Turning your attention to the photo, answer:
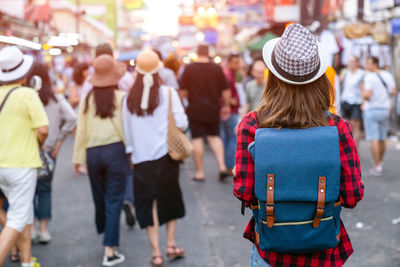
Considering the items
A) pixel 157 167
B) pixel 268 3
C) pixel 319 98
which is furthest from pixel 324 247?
pixel 268 3

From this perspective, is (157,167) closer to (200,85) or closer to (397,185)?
(200,85)

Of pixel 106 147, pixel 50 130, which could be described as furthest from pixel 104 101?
pixel 50 130

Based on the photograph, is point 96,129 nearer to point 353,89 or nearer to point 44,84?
point 44,84

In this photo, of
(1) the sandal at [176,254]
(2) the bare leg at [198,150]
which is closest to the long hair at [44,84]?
(1) the sandal at [176,254]

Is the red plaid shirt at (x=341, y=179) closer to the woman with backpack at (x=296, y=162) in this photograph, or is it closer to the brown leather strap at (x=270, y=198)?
the woman with backpack at (x=296, y=162)

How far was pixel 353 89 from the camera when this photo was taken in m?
10.2

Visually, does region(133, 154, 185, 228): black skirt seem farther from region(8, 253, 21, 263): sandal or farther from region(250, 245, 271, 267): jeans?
region(250, 245, 271, 267): jeans

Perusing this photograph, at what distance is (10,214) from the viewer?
4262 millimetres

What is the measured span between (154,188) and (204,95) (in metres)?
3.57

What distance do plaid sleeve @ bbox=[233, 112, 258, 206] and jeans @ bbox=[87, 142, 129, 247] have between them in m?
2.62

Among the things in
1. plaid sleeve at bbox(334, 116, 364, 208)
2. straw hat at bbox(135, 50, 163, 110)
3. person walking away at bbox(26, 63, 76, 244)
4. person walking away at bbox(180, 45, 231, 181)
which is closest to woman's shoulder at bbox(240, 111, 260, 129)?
plaid sleeve at bbox(334, 116, 364, 208)

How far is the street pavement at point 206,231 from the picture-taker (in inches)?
193

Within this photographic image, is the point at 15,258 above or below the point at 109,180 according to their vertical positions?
below

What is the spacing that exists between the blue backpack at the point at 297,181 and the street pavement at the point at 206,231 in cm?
254
